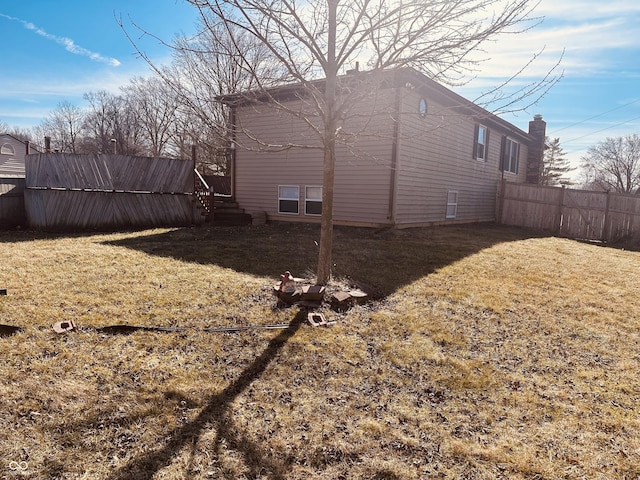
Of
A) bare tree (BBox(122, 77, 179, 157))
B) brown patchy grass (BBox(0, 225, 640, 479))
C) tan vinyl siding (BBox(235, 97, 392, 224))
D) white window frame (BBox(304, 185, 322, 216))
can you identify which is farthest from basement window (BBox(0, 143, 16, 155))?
brown patchy grass (BBox(0, 225, 640, 479))

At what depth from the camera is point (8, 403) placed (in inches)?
110

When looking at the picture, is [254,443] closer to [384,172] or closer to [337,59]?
[337,59]

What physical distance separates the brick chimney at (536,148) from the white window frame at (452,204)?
8.90 meters

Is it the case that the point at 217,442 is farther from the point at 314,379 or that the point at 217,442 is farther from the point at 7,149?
the point at 7,149

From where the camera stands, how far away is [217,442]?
2.53 meters

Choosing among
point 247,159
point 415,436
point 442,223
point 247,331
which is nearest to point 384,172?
point 442,223

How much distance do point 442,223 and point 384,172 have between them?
12.6 feet

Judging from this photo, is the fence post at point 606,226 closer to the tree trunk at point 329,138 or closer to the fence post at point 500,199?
the fence post at point 500,199

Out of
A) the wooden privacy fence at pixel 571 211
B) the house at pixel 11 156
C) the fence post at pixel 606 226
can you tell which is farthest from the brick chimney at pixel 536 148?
the house at pixel 11 156

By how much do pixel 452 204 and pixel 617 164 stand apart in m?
44.8

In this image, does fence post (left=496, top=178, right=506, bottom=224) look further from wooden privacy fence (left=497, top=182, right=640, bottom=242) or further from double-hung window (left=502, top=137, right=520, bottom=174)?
double-hung window (left=502, top=137, right=520, bottom=174)

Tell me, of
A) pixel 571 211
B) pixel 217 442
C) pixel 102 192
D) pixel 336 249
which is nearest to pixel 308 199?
pixel 336 249

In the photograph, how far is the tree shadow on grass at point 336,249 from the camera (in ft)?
22.1

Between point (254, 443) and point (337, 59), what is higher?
point (337, 59)
